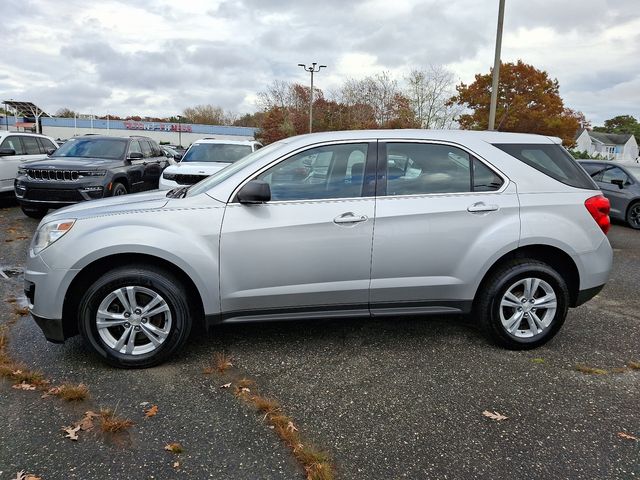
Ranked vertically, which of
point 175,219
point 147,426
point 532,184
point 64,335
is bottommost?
point 147,426

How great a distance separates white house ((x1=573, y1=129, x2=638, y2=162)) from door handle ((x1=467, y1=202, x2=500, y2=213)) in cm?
8698

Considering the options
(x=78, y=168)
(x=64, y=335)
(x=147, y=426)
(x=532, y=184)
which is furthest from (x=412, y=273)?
(x=78, y=168)

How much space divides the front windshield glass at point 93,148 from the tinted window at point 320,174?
7621 millimetres

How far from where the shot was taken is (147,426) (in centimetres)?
290

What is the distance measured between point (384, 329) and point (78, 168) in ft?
23.0

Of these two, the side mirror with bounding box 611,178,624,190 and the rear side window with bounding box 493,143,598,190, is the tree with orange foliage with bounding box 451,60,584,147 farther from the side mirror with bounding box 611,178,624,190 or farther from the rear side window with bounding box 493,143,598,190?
the rear side window with bounding box 493,143,598,190

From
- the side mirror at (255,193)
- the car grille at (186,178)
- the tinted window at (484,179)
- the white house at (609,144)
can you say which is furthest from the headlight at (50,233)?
the white house at (609,144)

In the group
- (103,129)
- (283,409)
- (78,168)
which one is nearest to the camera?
(283,409)

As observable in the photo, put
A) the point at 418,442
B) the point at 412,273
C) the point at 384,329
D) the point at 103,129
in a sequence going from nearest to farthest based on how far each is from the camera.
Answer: the point at 418,442 < the point at 412,273 < the point at 384,329 < the point at 103,129

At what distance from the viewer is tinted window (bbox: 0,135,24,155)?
11.3 metres

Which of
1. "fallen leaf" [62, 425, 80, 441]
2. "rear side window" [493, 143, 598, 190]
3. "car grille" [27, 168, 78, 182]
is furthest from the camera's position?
"car grille" [27, 168, 78, 182]

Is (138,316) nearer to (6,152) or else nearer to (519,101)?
(6,152)

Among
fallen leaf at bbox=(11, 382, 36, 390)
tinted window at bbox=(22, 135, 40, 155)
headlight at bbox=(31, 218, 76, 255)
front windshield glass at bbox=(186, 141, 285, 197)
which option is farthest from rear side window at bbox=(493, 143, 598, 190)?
tinted window at bbox=(22, 135, 40, 155)

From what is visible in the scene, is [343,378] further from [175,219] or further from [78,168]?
[78,168]
